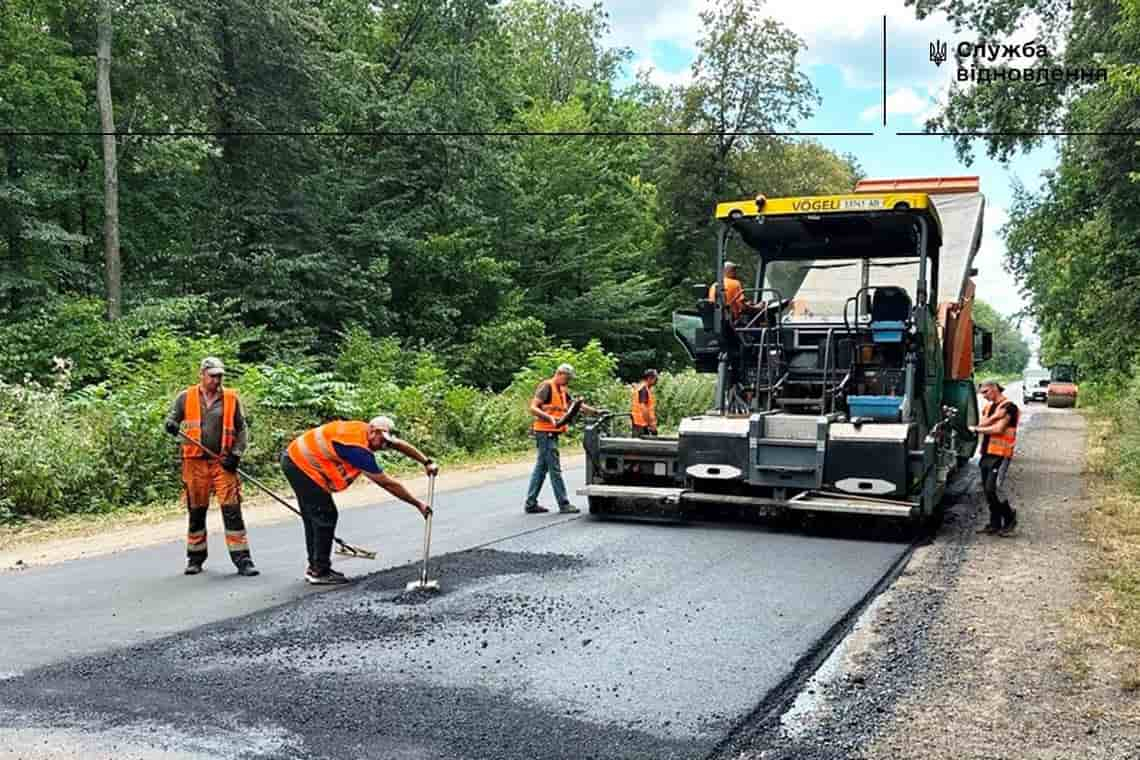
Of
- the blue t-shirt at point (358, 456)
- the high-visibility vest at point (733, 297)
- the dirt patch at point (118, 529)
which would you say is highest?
the high-visibility vest at point (733, 297)

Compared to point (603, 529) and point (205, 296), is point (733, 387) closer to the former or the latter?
point (603, 529)

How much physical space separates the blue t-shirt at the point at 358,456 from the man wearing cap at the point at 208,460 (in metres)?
0.99

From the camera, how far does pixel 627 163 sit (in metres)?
36.2

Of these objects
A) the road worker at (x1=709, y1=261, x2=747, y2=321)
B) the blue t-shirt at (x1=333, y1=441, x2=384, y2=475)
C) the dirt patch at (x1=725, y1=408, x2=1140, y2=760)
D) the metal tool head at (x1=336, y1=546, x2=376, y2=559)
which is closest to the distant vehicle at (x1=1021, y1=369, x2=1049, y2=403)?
the road worker at (x1=709, y1=261, x2=747, y2=321)

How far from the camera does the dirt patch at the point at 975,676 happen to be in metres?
4.37

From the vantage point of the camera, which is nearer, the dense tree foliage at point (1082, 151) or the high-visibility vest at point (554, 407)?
the high-visibility vest at point (554, 407)

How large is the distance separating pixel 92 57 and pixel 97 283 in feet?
15.6

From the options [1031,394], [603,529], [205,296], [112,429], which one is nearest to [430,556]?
[603,529]

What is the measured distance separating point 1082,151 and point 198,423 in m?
18.6

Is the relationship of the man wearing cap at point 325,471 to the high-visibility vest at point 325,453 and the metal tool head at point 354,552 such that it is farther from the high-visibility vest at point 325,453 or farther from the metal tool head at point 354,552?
the metal tool head at point 354,552

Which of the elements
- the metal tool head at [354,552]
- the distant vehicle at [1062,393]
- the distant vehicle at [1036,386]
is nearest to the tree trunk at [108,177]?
the metal tool head at [354,552]

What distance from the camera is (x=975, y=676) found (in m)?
5.32

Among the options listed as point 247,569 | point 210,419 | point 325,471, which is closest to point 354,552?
point 247,569

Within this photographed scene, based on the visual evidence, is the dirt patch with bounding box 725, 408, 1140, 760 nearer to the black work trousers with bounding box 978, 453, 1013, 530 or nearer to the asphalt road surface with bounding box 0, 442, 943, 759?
the asphalt road surface with bounding box 0, 442, 943, 759
